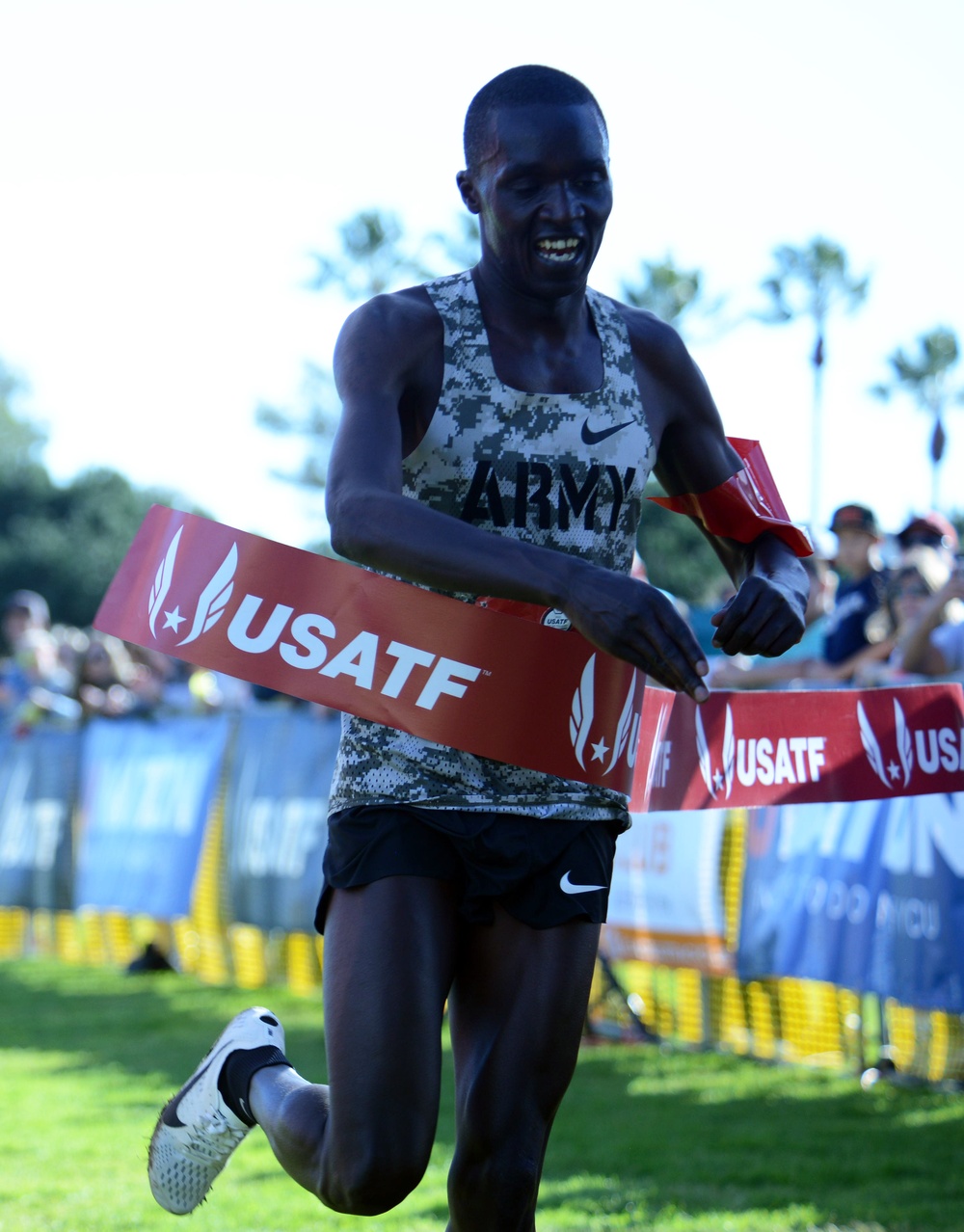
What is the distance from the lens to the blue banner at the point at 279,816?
10.7 metres

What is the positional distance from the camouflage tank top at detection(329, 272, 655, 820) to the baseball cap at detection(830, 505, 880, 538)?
5.01 m

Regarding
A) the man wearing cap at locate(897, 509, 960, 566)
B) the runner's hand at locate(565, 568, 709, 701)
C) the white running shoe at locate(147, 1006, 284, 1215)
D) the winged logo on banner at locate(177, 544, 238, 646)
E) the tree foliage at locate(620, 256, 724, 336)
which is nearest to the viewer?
the runner's hand at locate(565, 568, 709, 701)

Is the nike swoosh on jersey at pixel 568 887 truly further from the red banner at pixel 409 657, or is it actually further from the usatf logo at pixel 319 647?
the usatf logo at pixel 319 647

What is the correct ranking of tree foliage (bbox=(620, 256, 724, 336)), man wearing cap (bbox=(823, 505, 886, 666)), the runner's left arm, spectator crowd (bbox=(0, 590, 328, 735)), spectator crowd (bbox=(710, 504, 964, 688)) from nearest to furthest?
the runner's left arm, spectator crowd (bbox=(710, 504, 964, 688)), man wearing cap (bbox=(823, 505, 886, 666)), spectator crowd (bbox=(0, 590, 328, 735)), tree foliage (bbox=(620, 256, 724, 336))

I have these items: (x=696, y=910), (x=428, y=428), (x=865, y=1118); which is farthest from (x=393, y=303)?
(x=696, y=910)

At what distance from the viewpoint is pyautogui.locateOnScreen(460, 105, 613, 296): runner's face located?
3193mm

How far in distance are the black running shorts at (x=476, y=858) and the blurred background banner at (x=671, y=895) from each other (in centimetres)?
485

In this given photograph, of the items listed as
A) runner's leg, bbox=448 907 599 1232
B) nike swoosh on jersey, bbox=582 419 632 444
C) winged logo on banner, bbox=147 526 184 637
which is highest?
nike swoosh on jersey, bbox=582 419 632 444

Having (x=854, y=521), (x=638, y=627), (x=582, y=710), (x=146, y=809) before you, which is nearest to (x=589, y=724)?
(x=582, y=710)

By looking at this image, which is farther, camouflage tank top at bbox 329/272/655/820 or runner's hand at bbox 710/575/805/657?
camouflage tank top at bbox 329/272/655/820

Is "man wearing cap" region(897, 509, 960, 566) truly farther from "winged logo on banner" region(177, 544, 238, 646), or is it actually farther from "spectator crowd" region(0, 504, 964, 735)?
"winged logo on banner" region(177, 544, 238, 646)

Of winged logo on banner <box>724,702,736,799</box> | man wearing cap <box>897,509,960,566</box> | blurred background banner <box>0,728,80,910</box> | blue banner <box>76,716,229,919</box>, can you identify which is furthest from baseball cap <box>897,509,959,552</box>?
blurred background banner <box>0,728,80,910</box>

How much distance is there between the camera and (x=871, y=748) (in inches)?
165

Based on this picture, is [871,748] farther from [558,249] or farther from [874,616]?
[874,616]
